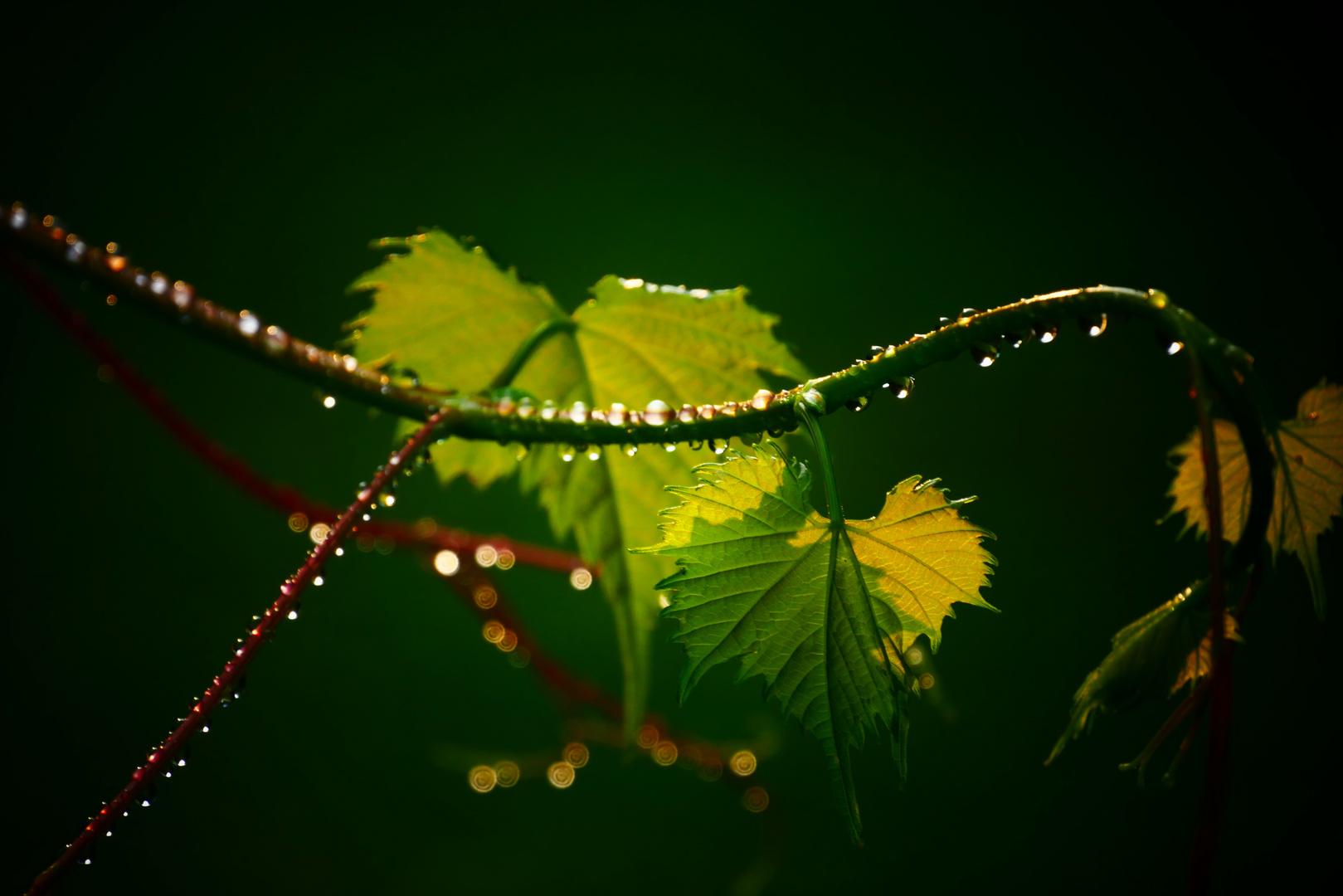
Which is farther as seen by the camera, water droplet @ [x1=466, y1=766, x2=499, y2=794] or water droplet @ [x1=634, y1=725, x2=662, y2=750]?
water droplet @ [x1=466, y1=766, x2=499, y2=794]

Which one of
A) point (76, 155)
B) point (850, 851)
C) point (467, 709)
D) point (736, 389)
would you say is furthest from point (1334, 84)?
point (76, 155)

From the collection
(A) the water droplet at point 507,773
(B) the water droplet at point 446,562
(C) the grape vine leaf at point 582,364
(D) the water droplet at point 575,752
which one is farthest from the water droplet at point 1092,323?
(A) the water droplet at point 507,773

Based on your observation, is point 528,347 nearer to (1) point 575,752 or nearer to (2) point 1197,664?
(2) point 1197,664

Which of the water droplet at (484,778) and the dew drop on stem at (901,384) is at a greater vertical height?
the dew drop on stem at (901,384)

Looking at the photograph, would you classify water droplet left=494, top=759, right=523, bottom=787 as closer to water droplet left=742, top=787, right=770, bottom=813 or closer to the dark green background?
the dark green background

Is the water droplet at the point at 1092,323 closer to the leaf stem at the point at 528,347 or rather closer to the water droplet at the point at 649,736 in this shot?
the leaf stem at the point at 528,347

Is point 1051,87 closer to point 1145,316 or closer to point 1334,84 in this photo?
point 1334,84

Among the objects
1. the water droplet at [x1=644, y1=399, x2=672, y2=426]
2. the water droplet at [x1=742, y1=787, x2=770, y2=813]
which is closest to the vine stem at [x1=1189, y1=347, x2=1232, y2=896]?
the water droplet at [x1=644, y1=399, x2=672, y2=426]
